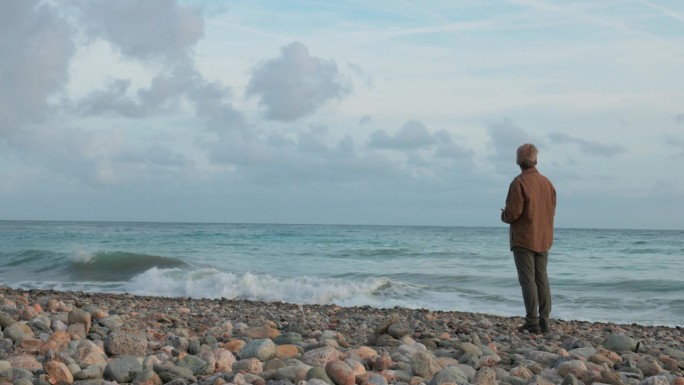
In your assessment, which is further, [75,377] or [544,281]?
[544,281]

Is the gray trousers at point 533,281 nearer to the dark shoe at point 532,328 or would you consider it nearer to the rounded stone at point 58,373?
the dark shoe at point 532,328

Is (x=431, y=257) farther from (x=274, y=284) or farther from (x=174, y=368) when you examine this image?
(x=174, y=368)

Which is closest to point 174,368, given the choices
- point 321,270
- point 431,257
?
point 321,270

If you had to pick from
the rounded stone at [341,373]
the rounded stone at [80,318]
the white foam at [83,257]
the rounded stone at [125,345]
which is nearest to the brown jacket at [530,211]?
the rounded stone at [341,373]

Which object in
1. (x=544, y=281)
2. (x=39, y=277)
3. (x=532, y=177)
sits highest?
(x=532, y=177)

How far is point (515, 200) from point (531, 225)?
28 centimetres

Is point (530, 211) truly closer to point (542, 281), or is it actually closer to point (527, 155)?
point (527, 155)

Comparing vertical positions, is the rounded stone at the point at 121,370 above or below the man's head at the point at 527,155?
below

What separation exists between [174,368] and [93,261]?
19324mm

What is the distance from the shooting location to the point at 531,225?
21.9 ft

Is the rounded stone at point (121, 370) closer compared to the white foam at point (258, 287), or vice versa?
the rounded stone at point (121, 370)

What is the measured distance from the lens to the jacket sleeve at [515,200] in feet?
21.7

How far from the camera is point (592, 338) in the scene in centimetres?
727

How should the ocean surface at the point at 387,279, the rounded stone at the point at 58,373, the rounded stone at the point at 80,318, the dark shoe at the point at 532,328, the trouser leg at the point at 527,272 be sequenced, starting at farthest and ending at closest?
the ocean surface at the point at 387,279
the dark shoe at the point at 532,328
the trouser leg at the point at 527,272
the rounded stone at the point at 80,318
the rounded stone at the point at 58,373
